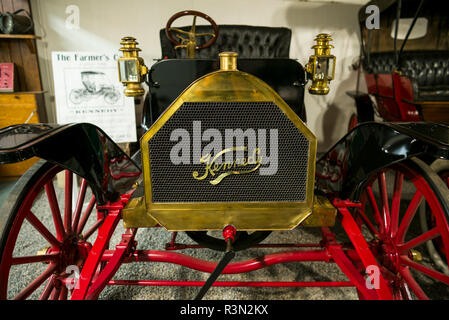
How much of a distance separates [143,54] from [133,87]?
243 cm

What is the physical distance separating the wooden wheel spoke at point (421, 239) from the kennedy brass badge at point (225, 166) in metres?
0.78

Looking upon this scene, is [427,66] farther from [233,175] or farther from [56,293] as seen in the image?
[56,293]

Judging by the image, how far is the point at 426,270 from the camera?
3.84 ft

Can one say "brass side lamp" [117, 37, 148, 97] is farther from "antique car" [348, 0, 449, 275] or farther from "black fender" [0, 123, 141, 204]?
"antique car" [348, 0, 449, 275]

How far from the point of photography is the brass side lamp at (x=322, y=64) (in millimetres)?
1274

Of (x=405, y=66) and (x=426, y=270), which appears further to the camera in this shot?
(x=405, y=66)

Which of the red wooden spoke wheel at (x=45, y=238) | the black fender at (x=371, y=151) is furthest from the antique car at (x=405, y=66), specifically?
the red wooden spoke wheel at (x=45, y=238)

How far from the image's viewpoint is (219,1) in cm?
335

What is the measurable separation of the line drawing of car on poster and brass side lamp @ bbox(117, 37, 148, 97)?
1276mm

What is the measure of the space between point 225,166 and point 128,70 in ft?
1.97

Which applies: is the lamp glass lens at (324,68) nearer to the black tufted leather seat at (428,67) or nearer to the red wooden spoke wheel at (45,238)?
the red wooden spoke wheel at (45,238)

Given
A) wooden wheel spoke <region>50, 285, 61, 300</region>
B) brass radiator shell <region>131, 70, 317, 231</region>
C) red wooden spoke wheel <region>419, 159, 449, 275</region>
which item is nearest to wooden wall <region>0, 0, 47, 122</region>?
wooden wheel spoke <region>50, 285, 61, 300</region>

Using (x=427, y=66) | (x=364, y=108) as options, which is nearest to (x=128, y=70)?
(x=364, y=108)
